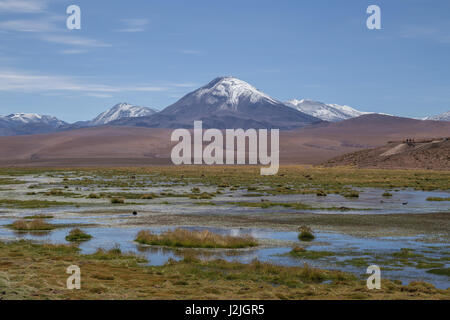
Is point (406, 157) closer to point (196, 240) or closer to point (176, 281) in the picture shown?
point (196, 240)

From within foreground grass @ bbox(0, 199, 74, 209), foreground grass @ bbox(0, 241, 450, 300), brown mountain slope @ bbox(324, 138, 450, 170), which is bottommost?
foreground grass @ bbox(0, 199, 74, 209)

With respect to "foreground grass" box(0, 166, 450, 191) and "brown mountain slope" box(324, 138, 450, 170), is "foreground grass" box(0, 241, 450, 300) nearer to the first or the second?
"foreground grass" box(0, 166, 450, 191)

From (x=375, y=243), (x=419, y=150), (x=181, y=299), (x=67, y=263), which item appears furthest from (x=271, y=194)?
(x=419, y=150)

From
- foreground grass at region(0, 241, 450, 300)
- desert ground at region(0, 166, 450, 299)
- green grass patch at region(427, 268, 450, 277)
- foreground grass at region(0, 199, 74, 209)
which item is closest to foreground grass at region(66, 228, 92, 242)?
desert ground at region(0, 166, 450, 299)

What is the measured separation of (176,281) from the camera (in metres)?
16.7

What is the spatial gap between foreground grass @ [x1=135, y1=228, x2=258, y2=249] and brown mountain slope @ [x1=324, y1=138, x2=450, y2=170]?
88576mm

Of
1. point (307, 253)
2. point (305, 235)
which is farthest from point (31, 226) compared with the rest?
point (307, 253)

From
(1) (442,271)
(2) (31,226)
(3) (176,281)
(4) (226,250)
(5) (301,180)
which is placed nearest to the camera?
(3) (176,281)

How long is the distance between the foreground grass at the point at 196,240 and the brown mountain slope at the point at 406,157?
3487 inches

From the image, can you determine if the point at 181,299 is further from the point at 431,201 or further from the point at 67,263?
the point at 431,201

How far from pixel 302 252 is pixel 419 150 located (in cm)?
10389

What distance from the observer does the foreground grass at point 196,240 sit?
23.3m

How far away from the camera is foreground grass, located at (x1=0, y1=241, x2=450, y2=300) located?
48.4 feet

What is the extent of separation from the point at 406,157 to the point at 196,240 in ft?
329
